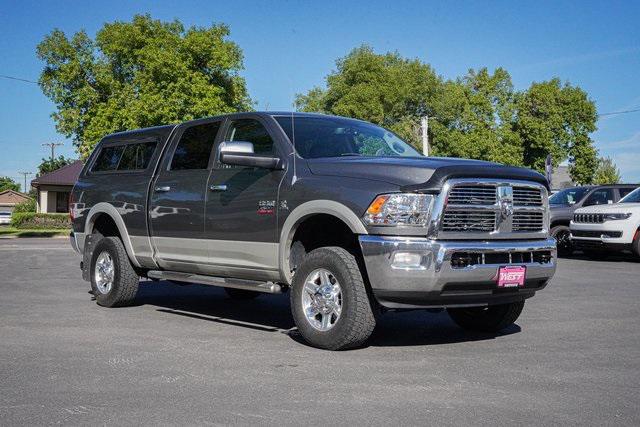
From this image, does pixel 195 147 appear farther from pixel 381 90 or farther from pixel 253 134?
pixel 381 90

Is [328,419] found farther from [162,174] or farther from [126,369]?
[162,174]

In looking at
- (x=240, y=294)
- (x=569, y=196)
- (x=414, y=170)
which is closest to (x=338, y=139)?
(x=414, y=170)

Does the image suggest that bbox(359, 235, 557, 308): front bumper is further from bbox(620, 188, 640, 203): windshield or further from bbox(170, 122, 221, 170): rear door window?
bbox(620, 188, 640, 203): windshield

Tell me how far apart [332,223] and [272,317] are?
2.09m

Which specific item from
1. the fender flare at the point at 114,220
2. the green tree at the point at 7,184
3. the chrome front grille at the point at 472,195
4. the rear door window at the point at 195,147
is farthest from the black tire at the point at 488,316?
the green tree at the point at 7,184

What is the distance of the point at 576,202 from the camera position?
18234mm

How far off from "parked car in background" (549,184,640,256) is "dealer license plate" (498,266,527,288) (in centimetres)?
1245

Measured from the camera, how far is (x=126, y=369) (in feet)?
17.6

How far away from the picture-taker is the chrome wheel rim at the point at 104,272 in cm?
881

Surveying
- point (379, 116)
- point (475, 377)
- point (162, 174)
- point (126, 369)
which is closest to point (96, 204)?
point (162, 174)

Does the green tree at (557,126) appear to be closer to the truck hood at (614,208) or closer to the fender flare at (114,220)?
the truck hood at (614,208)

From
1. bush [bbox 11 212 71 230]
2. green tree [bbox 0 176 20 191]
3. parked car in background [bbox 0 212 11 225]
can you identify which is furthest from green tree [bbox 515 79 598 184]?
green tree [bbox 0 176 20 191]

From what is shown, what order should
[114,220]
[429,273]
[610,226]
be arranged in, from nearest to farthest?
[429,273] < [114,220] < [610,226]

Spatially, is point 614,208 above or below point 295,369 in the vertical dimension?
above
